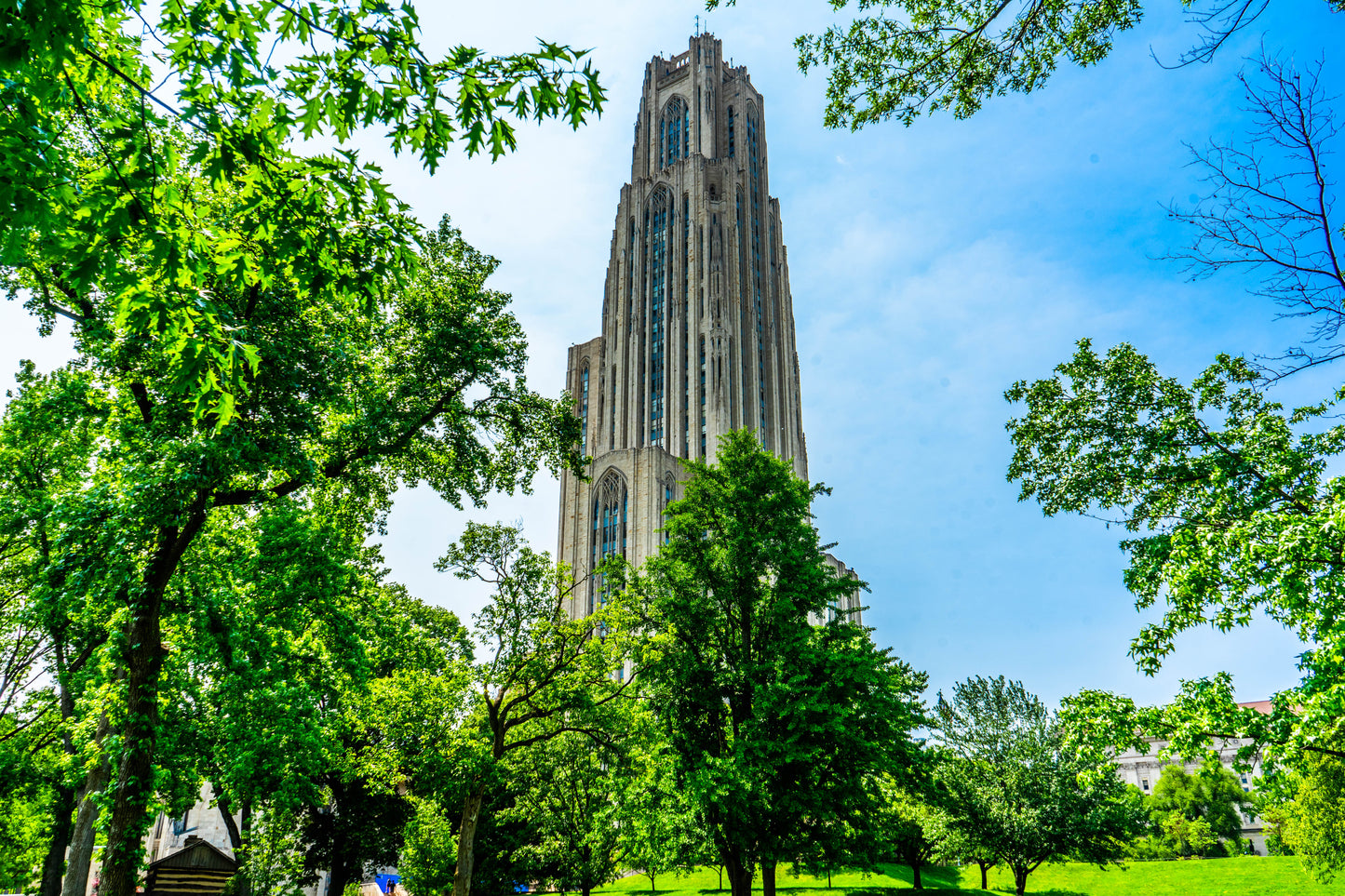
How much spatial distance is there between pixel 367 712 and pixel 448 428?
10.1 meters

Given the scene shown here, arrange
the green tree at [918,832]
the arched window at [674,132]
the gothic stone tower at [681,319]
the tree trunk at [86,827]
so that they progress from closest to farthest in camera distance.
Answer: the tree trunk at [86,827], the green tree at [918,832], the gothic stone tower at [681,319], the arched window at [674,132]

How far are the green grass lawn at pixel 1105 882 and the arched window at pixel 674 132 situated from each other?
9106cm

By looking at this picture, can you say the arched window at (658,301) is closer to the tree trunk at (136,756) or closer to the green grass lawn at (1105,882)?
the green grass lawn at (1105,882)

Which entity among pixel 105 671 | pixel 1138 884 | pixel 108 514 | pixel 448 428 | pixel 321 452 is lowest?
pixel 1138 884

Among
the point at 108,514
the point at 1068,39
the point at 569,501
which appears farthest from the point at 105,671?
the point at 569,501

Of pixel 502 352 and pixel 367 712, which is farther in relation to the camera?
pixel 367 712

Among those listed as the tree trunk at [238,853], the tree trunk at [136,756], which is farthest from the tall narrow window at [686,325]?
the tree trunk at [136,756]

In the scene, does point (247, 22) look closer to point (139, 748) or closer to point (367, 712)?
point (139, 748)

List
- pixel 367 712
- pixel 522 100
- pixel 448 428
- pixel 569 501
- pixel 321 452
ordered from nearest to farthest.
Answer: pixel 522 100, pixel 321 452, pixel 448 428, pixel 367 712, pixel 569 501

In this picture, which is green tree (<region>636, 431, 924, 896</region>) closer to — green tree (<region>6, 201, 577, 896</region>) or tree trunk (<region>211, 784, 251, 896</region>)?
green tree (<region>6, 201, 577, 896</region>)

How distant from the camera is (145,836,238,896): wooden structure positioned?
27500 mm

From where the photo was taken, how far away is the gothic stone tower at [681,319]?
3243 inches

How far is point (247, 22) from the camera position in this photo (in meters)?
5.21

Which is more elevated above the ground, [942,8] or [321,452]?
[942,8]
